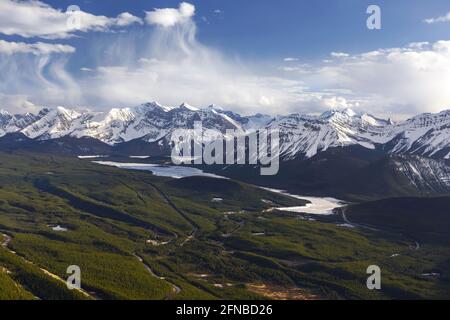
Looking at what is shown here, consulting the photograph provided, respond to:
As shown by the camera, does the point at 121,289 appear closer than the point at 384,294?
Yes
